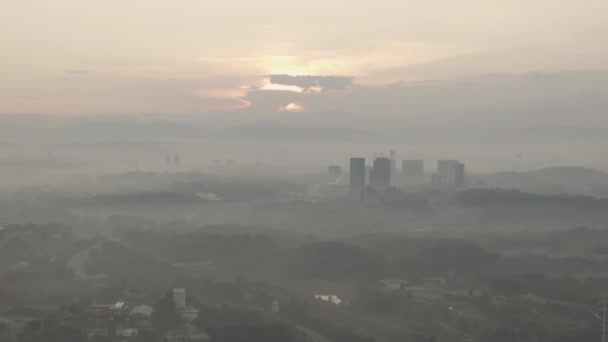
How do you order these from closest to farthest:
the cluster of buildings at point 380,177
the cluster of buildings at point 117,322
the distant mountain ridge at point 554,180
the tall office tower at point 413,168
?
the cluster of buildings at point 117,322
the cluster of buildings at point 380,177
the distant mountain ridge at point 554,180
the tall office tower at point 413,168

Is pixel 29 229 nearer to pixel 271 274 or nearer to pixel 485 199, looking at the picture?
pixel 271 274

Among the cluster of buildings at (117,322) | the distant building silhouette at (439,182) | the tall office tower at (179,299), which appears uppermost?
the distant building silhouette at (439,182)

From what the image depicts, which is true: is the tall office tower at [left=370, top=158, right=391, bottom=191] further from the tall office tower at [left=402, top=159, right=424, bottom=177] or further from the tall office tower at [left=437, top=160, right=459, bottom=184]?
the tall office tower at [left=402, top=159, right=424, bottom=177]

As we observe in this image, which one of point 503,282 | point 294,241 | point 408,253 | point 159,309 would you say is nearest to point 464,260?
point 408,253

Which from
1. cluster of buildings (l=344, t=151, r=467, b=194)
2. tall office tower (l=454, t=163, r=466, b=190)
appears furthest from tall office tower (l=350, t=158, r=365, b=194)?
tall office tower (l=454, t=163, r=466, b=190)

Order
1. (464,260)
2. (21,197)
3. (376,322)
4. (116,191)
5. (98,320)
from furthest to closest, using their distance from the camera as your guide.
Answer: (116,191), (21,197), (464,260), (376,322), (98,320)

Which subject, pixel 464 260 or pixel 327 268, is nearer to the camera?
pixel 327 268

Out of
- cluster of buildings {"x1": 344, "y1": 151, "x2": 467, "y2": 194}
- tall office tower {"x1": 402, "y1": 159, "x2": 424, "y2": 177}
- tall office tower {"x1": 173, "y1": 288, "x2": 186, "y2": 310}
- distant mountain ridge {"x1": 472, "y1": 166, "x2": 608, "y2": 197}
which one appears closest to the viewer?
tall office tower {"x1": 173, "y1": 288, "x2": 186, "y2": 310}

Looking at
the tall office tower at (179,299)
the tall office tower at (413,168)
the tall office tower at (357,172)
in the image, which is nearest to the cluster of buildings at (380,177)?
the tall office tower at (357,172)

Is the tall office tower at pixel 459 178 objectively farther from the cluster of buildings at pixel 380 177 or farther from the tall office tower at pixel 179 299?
the tall office tower at pixel 179 299
